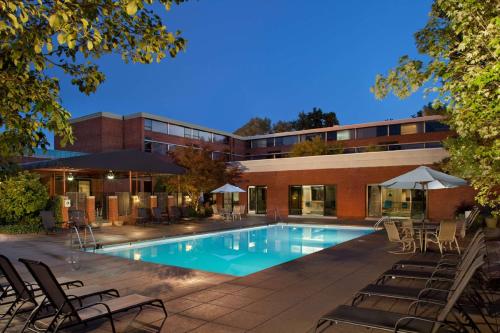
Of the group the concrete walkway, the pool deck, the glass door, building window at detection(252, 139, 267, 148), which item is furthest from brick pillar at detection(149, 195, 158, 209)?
building window at detection(252, 139, 267, 148)

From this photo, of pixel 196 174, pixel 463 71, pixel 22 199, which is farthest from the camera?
pixel 196 174

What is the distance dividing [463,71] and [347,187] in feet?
61.7

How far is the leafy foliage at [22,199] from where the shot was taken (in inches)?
578

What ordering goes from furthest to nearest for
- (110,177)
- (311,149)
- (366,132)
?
(366,132) → (311,149) → (110,177)

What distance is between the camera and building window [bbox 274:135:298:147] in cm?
4944

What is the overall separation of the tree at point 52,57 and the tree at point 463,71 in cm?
331

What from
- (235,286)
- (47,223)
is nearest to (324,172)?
(47,223)

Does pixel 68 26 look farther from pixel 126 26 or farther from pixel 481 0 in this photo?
pixel 481 0

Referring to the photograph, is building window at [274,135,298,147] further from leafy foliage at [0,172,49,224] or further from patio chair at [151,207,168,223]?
leafy foliage at [0,172,49,224]

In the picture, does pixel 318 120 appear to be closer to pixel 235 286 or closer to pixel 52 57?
pixel 235 286

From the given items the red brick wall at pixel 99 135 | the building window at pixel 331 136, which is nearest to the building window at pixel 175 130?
the red brick wall at pixel 99 135

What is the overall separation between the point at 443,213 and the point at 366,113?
17623cm

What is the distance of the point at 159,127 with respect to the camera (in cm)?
3959

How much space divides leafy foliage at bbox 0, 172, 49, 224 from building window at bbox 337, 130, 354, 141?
116 feet
